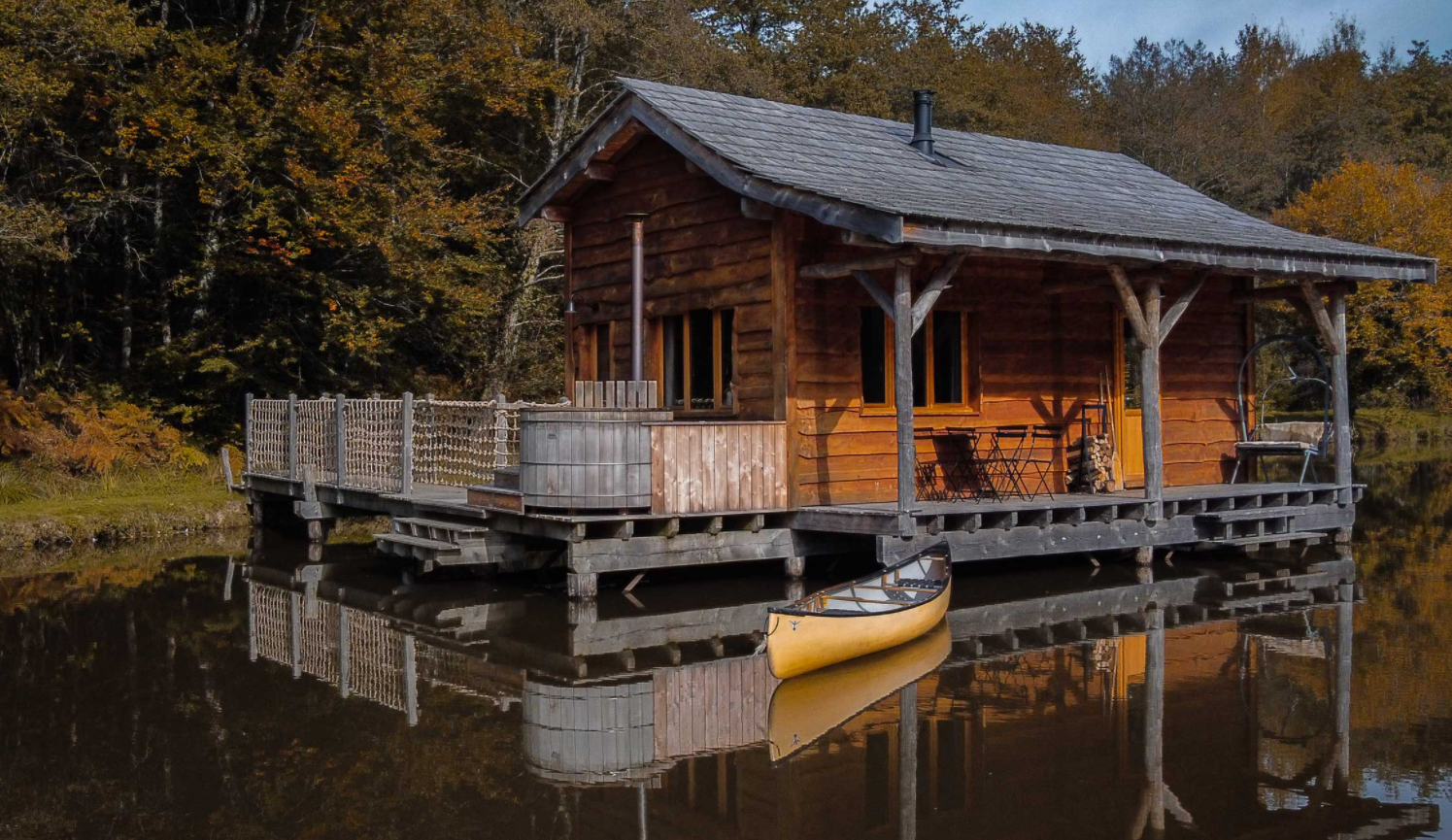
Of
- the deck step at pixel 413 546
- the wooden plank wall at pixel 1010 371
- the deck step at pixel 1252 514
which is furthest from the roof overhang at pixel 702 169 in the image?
the deck step at pixel 1252 514

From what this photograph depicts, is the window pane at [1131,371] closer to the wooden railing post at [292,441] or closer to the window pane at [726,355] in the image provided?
the window pane at [726,355]

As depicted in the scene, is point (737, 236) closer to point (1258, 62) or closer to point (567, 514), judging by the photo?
point (567, 514)

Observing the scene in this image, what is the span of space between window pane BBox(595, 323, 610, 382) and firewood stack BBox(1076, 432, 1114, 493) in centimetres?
634

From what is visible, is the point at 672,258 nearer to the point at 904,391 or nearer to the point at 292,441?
the point at 904,391

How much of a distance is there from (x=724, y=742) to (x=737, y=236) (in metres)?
8.16

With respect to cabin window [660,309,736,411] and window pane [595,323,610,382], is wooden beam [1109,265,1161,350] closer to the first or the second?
cabin window [660,309,736,411]

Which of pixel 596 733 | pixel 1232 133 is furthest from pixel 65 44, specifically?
pixel 1232 133

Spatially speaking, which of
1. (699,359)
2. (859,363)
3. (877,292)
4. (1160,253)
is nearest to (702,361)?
(699,359)

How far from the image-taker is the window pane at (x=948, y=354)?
15656mm

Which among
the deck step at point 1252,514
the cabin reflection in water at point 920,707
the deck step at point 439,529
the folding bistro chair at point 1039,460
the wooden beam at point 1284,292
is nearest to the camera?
the cabin reflection in water at point 920,707

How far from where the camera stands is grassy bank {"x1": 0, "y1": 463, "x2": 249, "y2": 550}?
1828 cm

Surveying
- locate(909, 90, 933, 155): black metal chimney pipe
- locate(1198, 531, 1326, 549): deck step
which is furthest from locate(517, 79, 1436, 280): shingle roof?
locate(1198, 531, 1326, 549): deck step

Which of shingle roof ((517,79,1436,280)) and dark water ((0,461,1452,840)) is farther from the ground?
shingle roof ((517,79,1436,280))

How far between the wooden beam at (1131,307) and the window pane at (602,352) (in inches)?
263
